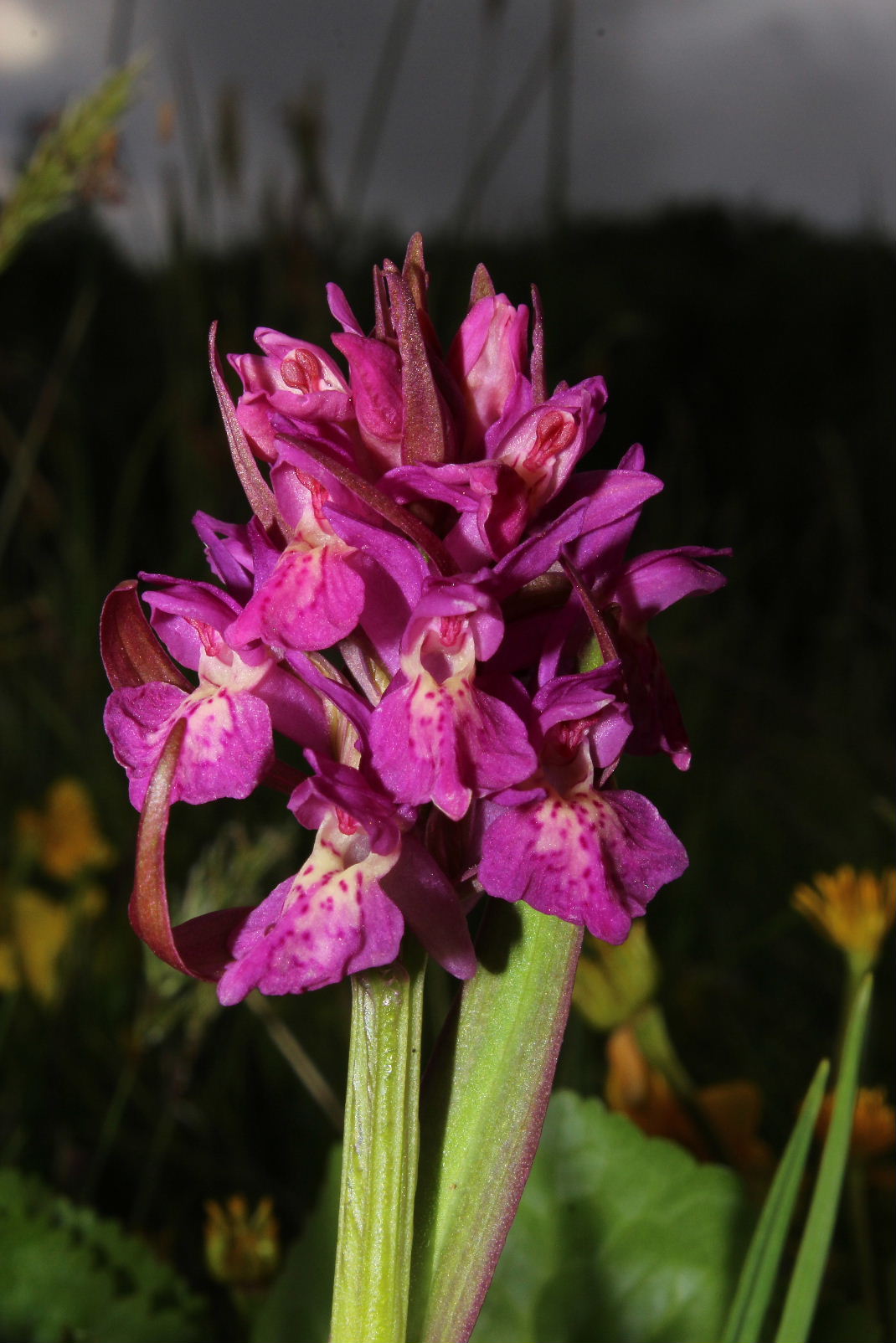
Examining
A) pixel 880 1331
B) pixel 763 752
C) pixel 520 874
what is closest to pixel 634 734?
pixel 520 874

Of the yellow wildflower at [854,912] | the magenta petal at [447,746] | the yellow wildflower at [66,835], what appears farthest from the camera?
the yellow wildflower at [66,835]

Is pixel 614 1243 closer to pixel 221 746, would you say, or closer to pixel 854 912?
pixel 854 912

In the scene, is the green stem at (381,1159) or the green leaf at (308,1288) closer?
the green stem at (381,1159)

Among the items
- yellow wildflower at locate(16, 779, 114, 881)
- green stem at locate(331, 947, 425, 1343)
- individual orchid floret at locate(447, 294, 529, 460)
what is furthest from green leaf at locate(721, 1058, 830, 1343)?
yellow wildflower at locate(16, 779, 114, 881)

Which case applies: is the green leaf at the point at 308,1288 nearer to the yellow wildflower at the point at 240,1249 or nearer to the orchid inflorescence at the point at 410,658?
the yellow wildflower at the point at 240,1249

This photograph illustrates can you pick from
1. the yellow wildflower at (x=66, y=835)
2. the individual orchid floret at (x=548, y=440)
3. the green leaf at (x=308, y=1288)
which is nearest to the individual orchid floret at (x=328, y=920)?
the individual orchid floret at (x=548, y=440)

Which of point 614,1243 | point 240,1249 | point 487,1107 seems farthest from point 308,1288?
point 487,1107
